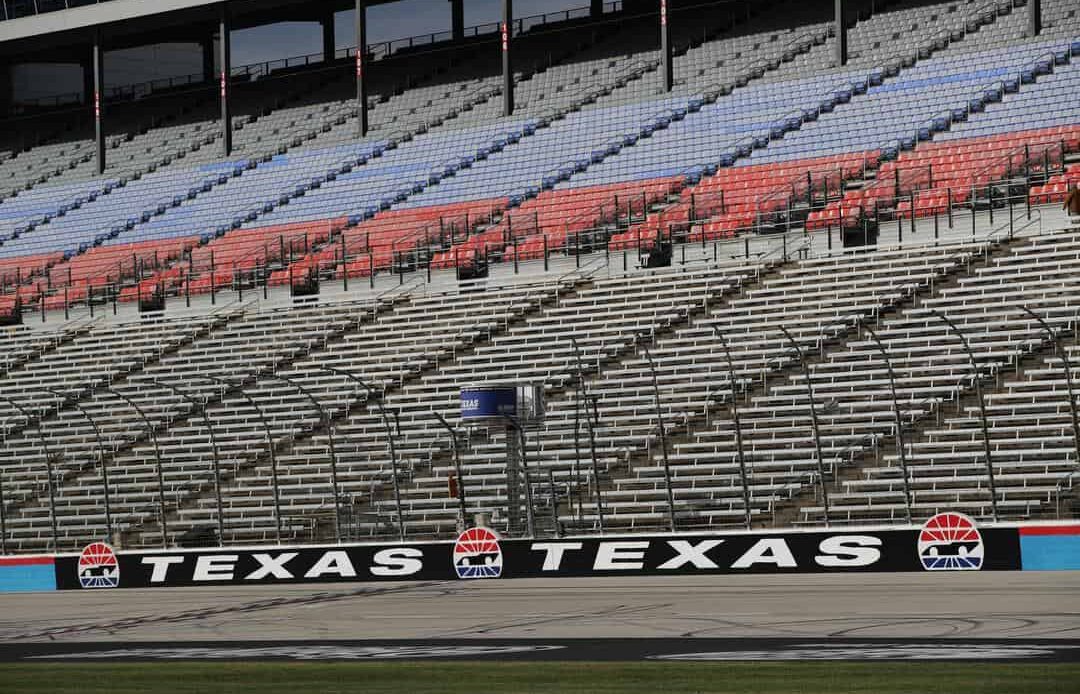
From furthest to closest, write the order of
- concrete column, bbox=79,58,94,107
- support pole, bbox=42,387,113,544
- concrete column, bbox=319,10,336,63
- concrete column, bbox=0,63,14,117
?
1. concrete column, bbox=0,63,14,117
2. concrete column, bbox=79,58,94,107
3. concrete column, bbox=319,10,336,63
4. support pole, bbox=42,387,113,544

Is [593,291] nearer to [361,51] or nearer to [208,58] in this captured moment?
[361,51]

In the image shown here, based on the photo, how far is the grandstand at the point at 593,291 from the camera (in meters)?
31.0

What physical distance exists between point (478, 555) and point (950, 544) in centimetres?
784

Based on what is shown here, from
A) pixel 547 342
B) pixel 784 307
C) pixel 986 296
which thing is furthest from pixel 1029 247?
pixel 547 342

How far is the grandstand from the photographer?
31.0 meters

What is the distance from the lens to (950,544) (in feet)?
83.7

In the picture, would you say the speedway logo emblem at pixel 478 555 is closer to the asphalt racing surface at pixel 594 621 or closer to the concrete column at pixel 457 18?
the asphalt racing surface at pixel 594 621

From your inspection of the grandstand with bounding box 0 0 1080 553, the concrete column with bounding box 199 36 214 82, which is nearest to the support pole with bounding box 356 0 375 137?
the grandstand with bounding box 0 0 1080 553

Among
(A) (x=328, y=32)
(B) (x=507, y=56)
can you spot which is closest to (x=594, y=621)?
(B) (x=507, y=56)

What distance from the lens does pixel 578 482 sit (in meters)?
28.6

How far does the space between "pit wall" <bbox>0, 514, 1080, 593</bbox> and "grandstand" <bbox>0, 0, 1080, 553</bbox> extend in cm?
92

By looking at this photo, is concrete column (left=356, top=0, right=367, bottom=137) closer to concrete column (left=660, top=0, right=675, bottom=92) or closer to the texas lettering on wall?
concrete column (left=660, top=0, right=675, bottom=92)

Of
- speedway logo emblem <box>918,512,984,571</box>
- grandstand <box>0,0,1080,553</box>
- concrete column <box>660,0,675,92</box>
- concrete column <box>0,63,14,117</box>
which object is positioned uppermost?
concrete column <box>0,63,14,117</box>

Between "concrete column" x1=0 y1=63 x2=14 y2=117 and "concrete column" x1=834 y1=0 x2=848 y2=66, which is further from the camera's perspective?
"concrete column" x1=0 y1=63 x2=14 y2=117
